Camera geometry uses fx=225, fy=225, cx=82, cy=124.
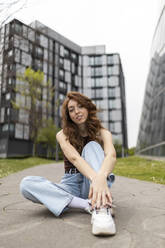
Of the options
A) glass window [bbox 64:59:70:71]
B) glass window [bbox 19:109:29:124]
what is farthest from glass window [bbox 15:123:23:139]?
glass window [bbox 64:59:70:71]

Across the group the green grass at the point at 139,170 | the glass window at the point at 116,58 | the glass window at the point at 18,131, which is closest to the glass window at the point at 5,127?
the glass window at the point at 18,131

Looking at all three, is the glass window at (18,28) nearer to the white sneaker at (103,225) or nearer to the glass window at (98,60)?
the white sneaker at (103,225)

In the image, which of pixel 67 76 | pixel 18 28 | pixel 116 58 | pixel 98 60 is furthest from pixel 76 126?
pixel 116 58

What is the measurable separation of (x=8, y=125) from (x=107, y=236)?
31549 mm

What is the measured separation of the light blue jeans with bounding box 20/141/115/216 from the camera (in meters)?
2.33

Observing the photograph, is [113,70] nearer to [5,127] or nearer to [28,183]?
[5,127]

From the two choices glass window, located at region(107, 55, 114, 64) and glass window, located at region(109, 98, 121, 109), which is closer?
glass window, located at region(109, 98, 121, 109)

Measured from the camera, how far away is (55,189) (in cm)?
235

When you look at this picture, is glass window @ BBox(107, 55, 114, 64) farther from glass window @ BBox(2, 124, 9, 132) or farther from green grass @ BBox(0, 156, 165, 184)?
green grass @ BBox(0, 156, 165, 184)

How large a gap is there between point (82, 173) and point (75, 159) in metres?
0.19

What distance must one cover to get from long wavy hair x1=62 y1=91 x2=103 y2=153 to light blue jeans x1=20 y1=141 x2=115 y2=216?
0.18 meters

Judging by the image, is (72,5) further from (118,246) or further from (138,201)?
(118,246)

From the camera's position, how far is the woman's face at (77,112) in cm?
272

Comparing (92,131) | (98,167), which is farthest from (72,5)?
(98,167)
